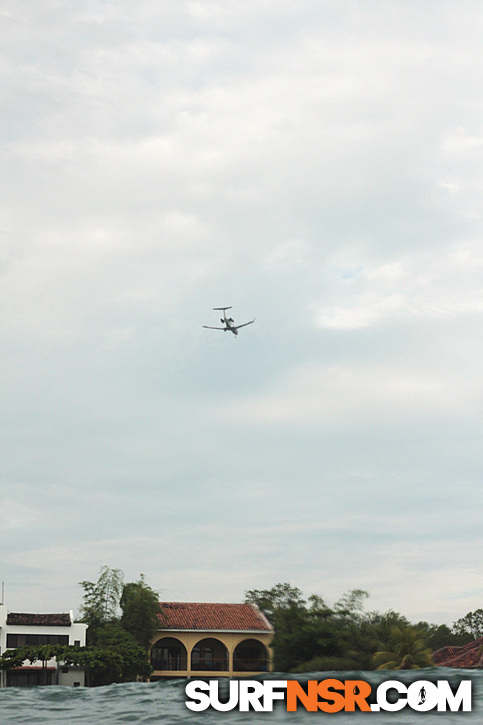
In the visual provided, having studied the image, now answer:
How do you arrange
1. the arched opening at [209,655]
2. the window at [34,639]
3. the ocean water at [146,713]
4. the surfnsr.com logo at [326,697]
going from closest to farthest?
the ocean water at [146,713] → the surfnsr.com logo at [326,697] → the window at [34,639] → the arched opening at [209,655]

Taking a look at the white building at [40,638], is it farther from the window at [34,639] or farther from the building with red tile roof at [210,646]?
the building with red tile roof at [210,646]

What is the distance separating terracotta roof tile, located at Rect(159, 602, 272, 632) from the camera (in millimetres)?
51906

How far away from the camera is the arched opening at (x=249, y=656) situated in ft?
166

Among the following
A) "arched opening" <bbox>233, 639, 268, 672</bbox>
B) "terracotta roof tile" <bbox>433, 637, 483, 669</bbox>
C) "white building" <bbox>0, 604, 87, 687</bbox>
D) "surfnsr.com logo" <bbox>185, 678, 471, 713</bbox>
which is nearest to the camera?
"surfnsr.com logo" <bbox>185, 678, 471, 713</bbox>

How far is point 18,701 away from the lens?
13094 millimetres

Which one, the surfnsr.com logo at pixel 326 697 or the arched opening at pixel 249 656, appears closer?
the surfnsr.com logo at pixel 326 697

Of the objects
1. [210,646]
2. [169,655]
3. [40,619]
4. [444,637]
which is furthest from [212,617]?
[444,637]

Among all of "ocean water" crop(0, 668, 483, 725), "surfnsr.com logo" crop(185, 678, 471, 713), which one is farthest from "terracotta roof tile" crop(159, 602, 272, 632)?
"surfnsr.com logo" crop(185, 678, 471, 713)

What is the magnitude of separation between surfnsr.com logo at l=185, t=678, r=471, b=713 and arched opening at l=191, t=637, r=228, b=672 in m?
42.8

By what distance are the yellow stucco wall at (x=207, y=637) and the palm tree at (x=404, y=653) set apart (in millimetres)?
10864

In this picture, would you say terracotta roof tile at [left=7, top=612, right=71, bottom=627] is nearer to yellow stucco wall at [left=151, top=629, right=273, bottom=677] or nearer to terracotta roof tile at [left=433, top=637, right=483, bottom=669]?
yellow stucco wall at [left=151, top=629, right=273, bottom=677]

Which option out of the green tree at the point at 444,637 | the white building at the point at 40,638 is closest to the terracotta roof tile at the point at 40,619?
the white building at the point at 40,638

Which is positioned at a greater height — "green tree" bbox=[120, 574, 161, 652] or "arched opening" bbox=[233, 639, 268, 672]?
"green tree" bbox=[120, 574, 161, 652]

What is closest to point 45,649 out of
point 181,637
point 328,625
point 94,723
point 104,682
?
point 104,682
